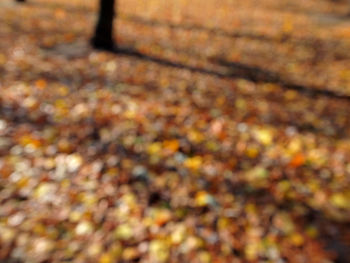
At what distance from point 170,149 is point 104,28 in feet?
10.2

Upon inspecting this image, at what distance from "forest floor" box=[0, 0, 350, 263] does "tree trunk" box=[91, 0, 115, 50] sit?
0.31 meters

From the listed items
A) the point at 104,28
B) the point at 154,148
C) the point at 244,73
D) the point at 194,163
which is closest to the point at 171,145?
the point at 154,148

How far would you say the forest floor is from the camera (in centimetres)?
268

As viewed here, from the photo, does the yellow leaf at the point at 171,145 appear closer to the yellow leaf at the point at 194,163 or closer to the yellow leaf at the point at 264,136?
the yellow leaf at the point at 194,163

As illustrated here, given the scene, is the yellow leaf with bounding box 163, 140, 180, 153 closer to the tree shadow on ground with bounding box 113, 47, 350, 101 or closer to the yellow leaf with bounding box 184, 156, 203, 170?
the yellow leaf with bounding box 184, 156, 203, 170

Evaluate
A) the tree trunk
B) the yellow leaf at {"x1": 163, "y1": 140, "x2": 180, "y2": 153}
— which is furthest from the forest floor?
the tree trunk

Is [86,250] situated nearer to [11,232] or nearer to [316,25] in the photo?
[11,232]

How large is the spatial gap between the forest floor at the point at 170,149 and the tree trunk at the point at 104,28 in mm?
313

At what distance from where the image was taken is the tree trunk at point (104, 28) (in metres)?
5.67

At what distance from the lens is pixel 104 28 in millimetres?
5781

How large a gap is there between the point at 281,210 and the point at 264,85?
2.56 metres

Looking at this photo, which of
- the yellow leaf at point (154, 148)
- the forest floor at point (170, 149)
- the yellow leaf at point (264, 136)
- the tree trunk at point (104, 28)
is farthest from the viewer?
the tree trunk at point (104, 28)

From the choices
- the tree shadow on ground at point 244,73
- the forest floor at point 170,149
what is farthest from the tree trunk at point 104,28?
the forest floor at point 170,149

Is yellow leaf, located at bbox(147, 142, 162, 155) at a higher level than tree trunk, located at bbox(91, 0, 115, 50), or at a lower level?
lower
